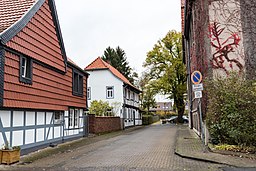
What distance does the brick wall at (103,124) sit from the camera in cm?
2364

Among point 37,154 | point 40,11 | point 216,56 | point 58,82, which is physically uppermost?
point 40,11

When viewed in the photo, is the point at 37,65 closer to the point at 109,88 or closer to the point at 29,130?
the point at 29,130

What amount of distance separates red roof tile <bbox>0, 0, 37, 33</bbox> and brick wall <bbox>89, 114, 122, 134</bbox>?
39.2ft

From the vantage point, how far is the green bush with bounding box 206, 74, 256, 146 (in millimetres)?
11047

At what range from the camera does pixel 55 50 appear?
15.9m

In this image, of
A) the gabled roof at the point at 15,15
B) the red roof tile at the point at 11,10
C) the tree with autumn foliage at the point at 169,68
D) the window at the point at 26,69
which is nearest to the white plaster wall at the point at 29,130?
the window at the point at 26,69

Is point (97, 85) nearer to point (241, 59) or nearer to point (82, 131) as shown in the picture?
point (82, 131)

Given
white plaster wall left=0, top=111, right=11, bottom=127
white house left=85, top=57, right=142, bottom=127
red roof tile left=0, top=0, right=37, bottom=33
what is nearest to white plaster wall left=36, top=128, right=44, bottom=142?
white plaster wall left=0, top=111, right=11, bottom=127

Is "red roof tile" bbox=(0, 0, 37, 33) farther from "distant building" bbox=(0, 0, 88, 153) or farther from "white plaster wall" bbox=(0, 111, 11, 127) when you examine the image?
"white plaster wall" bbox=(0, 111, 11, 127)

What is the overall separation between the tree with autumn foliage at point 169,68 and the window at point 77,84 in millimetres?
22932

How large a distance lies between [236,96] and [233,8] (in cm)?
514

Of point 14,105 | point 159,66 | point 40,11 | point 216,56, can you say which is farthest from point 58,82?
point 159,66

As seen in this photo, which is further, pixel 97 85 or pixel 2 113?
pixel 97 85

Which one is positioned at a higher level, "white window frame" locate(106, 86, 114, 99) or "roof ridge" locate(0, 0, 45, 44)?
"roof ridge" locate(0, 0, 45, 44)
